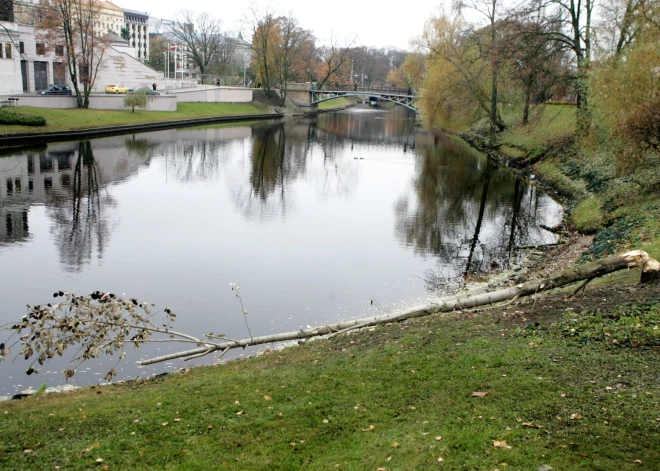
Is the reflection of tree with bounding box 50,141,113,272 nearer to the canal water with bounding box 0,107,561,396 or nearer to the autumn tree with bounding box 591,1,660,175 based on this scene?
the canal water with bounding box 0,107,561,396

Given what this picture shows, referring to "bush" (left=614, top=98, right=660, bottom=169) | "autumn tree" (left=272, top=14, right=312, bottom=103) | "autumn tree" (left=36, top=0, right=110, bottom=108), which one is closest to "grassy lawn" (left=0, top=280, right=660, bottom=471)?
"bush" (left=614, top=98, right=660, bottom=169)

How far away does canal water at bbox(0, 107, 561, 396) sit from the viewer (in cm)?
1762

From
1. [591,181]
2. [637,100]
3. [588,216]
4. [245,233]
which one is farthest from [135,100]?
[637,100]

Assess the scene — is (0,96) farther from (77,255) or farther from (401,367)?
(401,367)

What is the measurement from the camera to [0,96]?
5806cm

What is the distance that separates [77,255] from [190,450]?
51.7ft

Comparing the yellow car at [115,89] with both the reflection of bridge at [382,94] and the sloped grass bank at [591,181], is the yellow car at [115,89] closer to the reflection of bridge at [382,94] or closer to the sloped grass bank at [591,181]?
the reflection of bridge at [382,94]

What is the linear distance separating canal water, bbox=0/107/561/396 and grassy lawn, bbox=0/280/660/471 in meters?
3.98

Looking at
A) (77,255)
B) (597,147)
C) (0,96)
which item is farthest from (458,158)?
(0,96)

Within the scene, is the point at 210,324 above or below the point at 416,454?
below

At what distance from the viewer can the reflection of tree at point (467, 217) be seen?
2352cm

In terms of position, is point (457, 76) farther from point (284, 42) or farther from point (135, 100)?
point (284, 42)

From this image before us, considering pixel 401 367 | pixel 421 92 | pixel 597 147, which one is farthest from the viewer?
pixel 421 92

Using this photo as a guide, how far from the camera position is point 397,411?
28.7 feet
